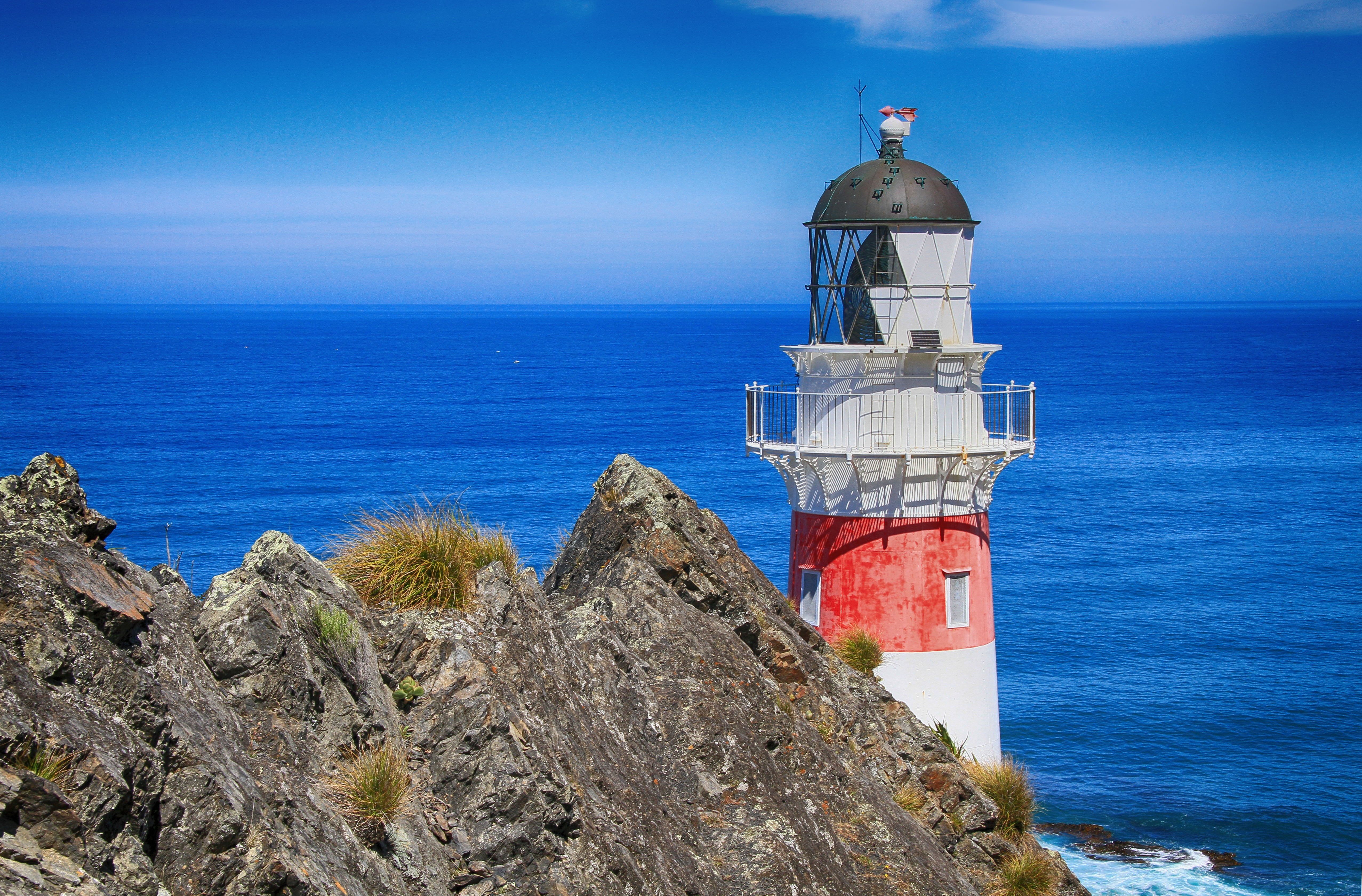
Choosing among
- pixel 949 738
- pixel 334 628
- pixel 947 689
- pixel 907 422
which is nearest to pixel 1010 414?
pixel 907 422

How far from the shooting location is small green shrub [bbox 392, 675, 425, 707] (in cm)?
814

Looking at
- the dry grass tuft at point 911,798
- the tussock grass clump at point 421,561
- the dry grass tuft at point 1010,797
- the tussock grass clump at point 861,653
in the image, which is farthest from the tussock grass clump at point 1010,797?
the tussock grass clump at point 421,561

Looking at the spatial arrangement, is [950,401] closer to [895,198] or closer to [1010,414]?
[1010,414]

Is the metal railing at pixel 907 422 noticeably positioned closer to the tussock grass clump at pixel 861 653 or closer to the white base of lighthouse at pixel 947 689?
the white base of lighthouse at pixel 947 689

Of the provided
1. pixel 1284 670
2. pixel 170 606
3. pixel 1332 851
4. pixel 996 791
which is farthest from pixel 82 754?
pixel 1284 670

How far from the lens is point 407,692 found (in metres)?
8.16

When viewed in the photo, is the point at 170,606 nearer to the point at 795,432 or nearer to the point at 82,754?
the point at 82,754

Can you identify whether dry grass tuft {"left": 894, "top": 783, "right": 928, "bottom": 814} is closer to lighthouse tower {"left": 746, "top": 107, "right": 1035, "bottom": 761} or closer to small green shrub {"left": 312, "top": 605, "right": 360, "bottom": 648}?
small green shrub {"left": 312, "top": 605, "right": 360, "bottom": 648}

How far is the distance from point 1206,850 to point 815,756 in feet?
88.7

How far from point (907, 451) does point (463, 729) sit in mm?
16738

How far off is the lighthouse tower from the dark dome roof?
3 centimetres

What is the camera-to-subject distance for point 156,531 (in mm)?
58281

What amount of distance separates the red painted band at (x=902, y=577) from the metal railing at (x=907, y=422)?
1.40 metres

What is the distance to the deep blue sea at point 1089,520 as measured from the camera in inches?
1471
